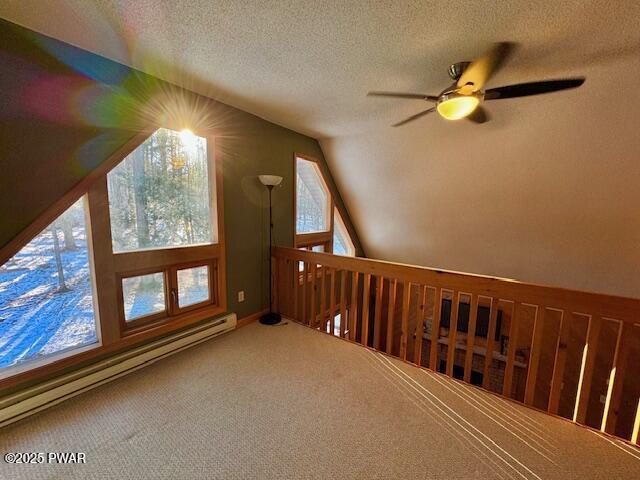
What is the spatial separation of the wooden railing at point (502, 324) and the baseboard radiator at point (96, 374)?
1.06m

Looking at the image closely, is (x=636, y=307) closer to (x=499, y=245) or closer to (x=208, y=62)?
(x=499, y=245)

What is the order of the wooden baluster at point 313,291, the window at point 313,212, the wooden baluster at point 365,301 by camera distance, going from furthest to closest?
the window at point 313,212, the wooden baluster at point 313,291, the wooden baluster at point 365,301

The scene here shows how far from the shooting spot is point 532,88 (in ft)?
5.38

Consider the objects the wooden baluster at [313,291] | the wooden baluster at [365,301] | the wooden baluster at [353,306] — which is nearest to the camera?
the wooden baluster at [365,301]

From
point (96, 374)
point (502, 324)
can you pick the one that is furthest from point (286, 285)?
point (502, 324)

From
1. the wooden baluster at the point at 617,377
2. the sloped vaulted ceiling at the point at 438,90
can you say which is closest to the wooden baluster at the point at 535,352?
the wooden baluster at the point at 617,377

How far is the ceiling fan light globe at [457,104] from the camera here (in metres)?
1.82

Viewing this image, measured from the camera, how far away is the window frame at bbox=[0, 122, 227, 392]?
1.71m

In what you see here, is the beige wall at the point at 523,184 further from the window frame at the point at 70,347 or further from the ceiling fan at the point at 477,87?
the window frame at the point at 70,347

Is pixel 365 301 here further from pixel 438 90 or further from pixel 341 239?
pixel 341 239

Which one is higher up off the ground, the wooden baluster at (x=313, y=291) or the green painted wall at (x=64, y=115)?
the green painted wall at (x=64, y=115)

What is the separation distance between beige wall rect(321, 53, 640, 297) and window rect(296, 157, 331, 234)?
33 centimetres

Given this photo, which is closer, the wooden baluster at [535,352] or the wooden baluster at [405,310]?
the wooden baluster at [535,352]

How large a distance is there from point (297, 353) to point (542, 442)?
5.96 ft
